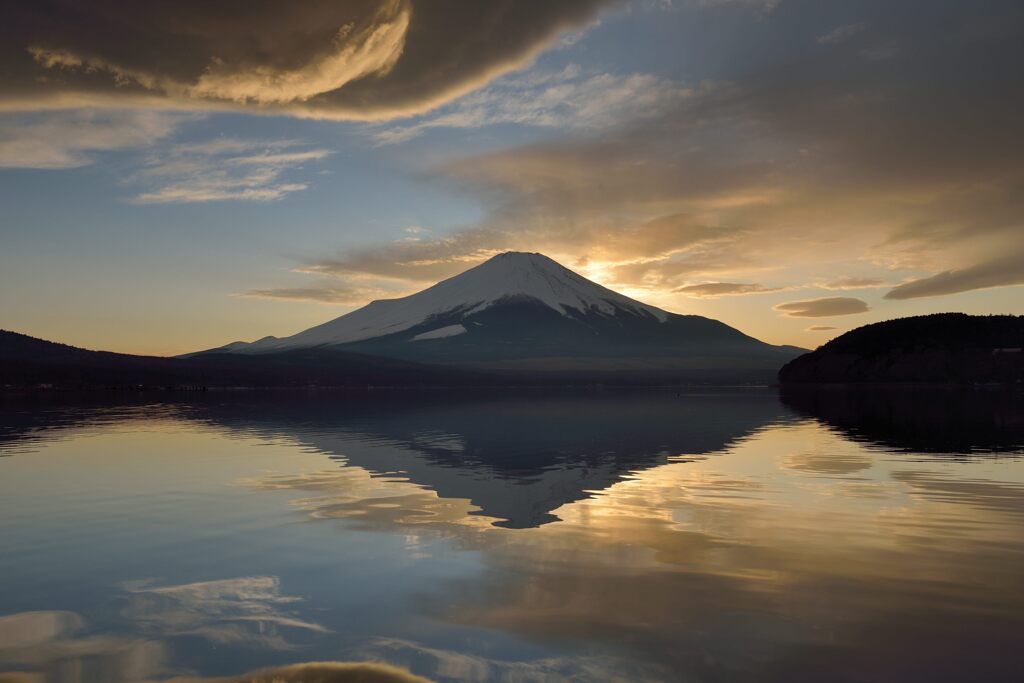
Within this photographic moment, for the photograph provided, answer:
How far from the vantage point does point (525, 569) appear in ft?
46.4

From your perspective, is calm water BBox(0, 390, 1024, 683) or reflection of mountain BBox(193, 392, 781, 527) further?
reflection of mountain BBox(193, 392, 781, 527)

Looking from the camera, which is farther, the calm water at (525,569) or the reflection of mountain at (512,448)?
the reflection of mountain at (512,448)

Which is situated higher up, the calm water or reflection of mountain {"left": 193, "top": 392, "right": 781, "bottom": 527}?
reflection of mountain {"left": 193, "top": 392, "right": 781, "bottom": 527}

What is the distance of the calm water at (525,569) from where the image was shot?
Result: 32.2 ft

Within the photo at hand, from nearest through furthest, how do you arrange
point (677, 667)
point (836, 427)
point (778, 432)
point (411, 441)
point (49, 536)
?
point (677, 667)
point (49, 536)
point (411, 441)
point (778, 432)
point (836, 427)

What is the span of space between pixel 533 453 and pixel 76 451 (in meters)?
25.2

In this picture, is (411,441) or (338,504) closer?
(338,504)

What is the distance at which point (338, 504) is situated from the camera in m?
22.3

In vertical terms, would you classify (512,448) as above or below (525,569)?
above

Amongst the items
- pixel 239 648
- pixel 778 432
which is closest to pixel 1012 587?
pixel 239 648

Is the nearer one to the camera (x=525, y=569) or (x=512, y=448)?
(x=525, y=569)

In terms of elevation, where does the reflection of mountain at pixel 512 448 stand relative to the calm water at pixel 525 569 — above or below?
above

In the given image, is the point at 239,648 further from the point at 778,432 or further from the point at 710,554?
the point at 778,432

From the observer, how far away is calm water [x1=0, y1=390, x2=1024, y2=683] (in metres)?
9.83
